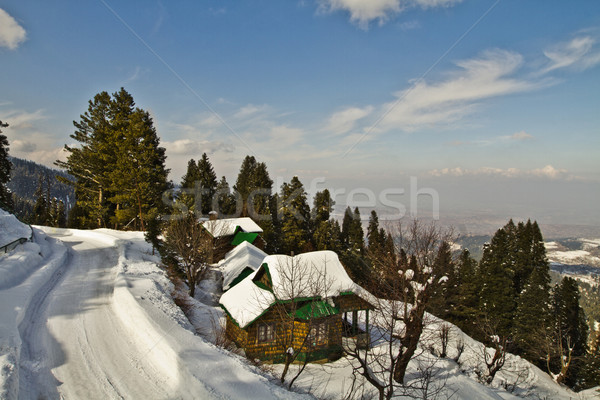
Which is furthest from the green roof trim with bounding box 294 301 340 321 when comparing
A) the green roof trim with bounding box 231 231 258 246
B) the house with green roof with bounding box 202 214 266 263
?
the green roof trim with bounding box 231 231 258 246

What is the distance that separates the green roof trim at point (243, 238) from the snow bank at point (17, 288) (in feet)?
55.0

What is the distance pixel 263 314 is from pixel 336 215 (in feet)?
125

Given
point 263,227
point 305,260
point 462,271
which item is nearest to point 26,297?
point 305,260

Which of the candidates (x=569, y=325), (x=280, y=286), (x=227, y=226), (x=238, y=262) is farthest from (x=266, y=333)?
(x=569, y=325)

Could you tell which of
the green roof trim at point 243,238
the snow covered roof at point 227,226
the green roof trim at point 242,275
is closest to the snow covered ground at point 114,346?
the green roof trim at point 242,275

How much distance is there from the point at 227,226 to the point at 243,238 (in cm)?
244

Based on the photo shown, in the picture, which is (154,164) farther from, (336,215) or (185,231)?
(336,215)

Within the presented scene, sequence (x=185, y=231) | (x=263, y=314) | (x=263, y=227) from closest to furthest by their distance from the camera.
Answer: (x=263, y=314)
(x=185, y=231)
(x=263, y=227)

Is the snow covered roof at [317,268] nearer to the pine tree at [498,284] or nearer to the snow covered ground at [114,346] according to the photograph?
the snow covered ground at [114,346]

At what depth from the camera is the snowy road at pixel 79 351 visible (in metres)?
8.54

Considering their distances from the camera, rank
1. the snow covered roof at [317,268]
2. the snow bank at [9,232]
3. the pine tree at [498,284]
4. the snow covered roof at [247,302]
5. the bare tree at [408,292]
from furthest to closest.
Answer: the pine tree at [498,284] → the snow bank at [9,232] → the snow covered roof at [317,268] → the snow covered roof at [247,302] → the bare tree at [408,292]

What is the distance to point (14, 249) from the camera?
18.1 m

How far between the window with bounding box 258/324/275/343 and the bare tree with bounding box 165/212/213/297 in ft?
27.2

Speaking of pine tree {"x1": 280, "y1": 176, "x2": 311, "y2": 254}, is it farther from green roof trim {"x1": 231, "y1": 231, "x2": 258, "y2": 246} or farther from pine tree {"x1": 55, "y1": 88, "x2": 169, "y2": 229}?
pine tree {"x1": 55, "y1": 88, "x2": 169, "y2": 229}
